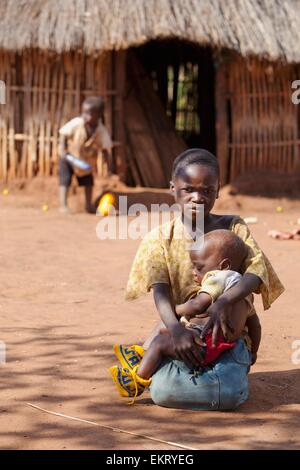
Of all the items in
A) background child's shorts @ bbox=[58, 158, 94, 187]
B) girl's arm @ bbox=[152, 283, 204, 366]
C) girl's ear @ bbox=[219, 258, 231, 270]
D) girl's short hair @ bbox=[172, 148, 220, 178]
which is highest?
girl's short hair @ bbox=[172, 148, 220, 178]

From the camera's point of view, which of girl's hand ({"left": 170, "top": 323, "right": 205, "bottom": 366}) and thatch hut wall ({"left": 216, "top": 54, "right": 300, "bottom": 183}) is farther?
thatch hut wall ({"left": 216, "top": 54, "right": 300, "bottom": 183})

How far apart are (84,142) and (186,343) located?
6.98 metres

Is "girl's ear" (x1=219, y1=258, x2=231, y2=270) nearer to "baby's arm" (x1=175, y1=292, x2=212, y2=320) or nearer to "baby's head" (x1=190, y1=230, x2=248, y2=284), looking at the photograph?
"baby's head" (x1=190, y1=230, x2=248, y2=284)

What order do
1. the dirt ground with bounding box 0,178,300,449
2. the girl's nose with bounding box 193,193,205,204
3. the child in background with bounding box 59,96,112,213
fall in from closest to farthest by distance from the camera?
the dirt ground with bounding box 0,178,300,449
the girl's nose with bounding box 193,193,205,204
the child in background with bounding box 59,96,112,213

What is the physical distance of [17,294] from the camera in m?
6.46

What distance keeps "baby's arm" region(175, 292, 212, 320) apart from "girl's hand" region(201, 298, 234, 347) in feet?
0.21

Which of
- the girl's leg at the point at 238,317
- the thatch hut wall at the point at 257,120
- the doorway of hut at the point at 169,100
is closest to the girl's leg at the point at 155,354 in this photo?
the girl's leg at the point at 238,317

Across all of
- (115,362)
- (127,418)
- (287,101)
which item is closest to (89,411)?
(127,418)

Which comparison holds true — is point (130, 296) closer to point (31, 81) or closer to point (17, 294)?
point (17, 294)

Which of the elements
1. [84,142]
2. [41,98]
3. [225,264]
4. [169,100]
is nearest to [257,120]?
[84,142]

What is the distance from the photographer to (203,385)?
3.97m

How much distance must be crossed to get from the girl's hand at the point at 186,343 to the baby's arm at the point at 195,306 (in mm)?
112

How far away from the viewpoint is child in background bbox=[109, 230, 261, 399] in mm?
3971

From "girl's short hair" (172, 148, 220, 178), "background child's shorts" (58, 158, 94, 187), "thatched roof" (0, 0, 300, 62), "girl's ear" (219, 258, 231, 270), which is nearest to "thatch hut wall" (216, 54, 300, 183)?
"thatched roof" (0, 0, 300, 62)
